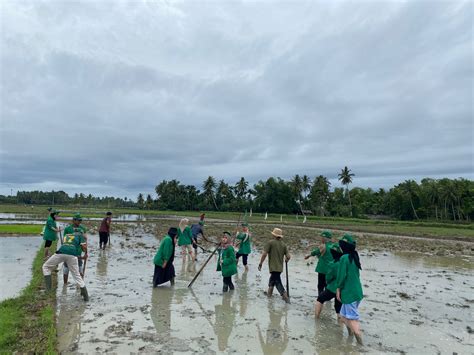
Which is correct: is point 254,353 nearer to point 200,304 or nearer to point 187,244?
point 200,304

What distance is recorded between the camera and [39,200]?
13462 centimetres

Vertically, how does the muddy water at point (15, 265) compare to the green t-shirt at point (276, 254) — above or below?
below

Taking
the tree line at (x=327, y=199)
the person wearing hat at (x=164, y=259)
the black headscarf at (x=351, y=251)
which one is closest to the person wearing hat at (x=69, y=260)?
the person wearing hat at (x=164, y=259)

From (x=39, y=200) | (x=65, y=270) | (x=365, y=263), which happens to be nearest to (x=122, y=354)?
(x=65, y=270)

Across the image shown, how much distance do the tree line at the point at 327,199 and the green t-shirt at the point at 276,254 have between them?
4833cm

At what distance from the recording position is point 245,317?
281 inches

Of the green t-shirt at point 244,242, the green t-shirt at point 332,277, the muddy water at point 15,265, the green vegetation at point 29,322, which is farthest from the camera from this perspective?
the green t-shirt at point 244,242

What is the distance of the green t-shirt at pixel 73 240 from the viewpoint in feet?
26.1

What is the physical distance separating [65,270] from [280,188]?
75.9 meters

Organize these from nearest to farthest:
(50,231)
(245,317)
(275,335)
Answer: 1. (275,335)
2. (245,317)
3. (50,231)

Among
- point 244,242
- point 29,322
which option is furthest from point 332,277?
point 29,322

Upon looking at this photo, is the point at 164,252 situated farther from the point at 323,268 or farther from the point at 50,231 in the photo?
the point at 50,231

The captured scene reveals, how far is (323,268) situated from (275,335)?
2.35m

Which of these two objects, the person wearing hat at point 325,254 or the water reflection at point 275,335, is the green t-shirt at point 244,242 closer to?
the person wearing hat at point 325,254
